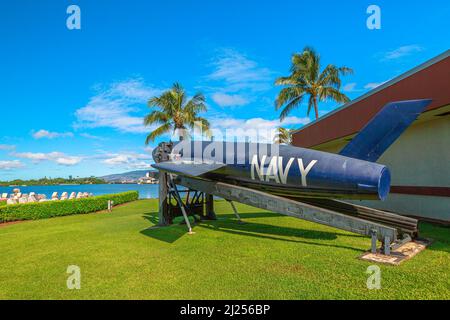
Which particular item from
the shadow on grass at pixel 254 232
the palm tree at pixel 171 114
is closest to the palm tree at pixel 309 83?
the palm tree at pixel 171 114

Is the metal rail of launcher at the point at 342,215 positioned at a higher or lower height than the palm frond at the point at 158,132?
lower

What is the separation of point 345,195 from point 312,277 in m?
2.73

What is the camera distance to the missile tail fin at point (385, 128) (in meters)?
6.89

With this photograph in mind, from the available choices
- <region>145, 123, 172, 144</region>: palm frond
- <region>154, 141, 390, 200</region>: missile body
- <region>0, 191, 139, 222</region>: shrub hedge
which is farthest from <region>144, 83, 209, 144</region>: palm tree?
<region>154, 141, 390, 200</region>: missile body

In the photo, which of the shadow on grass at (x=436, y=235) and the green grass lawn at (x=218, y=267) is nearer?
the green grass lawn at (x=218, y=267)

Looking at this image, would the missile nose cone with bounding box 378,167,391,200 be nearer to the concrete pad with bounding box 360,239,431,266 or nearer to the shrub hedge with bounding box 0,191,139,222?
the concrete pad with bounding box 360,239,431,266

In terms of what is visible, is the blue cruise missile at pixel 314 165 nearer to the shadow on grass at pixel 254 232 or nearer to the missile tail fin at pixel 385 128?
the missile tail fin at pixel 385 128

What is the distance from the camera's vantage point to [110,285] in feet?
18.2

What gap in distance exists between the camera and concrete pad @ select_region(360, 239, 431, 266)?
6.30 m

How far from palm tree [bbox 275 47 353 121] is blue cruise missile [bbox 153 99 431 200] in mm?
19029

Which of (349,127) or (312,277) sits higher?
(349,127)

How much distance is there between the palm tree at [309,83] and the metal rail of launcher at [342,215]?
66.1ft
